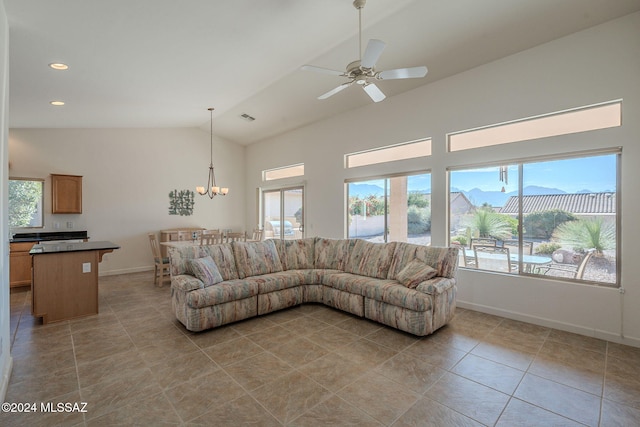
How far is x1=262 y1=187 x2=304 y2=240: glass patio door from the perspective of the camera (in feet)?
24.5

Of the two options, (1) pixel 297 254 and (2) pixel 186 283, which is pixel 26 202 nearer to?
(2) pixel 186 283

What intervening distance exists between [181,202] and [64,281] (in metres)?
4.01

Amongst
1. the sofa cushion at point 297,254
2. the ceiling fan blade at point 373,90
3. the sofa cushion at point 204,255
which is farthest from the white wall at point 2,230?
the sofa cushion at point 297,254

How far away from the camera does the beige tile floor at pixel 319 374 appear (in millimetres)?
2127

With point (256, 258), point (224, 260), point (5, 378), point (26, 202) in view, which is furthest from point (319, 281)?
point (26, 202)

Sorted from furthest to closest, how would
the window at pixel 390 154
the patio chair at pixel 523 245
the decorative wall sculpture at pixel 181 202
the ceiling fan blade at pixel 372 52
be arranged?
1. the decorative wall sculpture at pixel 181 202
2. the window at pixel 390 154
3. the patio chair at pixel 523 245
4. the ceiling fan blade at pixel 372 52

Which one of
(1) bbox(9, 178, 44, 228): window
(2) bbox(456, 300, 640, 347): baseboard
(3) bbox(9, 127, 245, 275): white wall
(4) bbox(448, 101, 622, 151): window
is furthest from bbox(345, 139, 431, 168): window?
(1) bbox(9, 178, 44, 228): window

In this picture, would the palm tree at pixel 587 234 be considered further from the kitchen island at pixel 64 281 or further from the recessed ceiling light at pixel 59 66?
the recessed ceiling light at pixel 59 66

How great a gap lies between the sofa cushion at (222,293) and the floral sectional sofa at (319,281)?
0.01 metres

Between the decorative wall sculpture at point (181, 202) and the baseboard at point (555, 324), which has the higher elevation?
the decorative wall sculpture at point (181, 202)

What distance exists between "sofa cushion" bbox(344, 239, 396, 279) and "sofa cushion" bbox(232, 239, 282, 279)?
3.73 ft

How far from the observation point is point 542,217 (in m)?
3.86

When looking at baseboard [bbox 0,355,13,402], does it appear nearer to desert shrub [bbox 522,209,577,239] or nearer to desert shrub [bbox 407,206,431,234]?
desert shrub [bbox 407,206,431,234]

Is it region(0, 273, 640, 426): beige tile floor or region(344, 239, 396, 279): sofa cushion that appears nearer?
Answer: region(0, 273, 640, 426): beige tile floor
